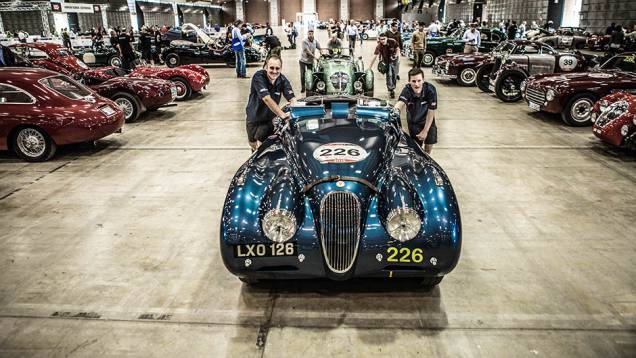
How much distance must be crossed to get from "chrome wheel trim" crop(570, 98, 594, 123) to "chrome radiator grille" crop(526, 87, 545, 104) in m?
0.62

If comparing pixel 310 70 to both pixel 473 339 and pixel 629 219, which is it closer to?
pixel 629 219

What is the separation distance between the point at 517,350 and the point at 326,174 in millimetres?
1861

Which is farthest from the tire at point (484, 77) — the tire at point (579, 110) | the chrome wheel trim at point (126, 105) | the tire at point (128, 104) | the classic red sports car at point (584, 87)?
the chrome wheel trim at point (126, 105)

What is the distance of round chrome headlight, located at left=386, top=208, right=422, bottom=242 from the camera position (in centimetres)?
333

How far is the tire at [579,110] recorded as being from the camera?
9008mm

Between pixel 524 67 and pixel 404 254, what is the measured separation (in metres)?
10.4

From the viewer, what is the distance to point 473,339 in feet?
10.4

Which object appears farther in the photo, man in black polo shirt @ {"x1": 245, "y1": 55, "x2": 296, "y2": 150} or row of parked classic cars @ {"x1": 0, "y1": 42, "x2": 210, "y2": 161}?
row of parked classic cars @ {"x1": 0, "y1": 42, "x2": 210, "y2": 161}

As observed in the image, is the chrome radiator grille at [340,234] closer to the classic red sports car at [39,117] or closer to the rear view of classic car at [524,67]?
the classic red sports car at [39,117]

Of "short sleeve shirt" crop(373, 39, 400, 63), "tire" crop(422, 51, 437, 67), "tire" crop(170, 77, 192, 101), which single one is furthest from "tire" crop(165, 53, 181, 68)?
"short sleeve shirt" crop(373, 39, 400, 63)

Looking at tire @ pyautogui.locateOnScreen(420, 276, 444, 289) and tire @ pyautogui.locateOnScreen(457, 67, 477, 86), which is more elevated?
tire @ pyautogui.locateOnScreen(457, 67, 477, 86)

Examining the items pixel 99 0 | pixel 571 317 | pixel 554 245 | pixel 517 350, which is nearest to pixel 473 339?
pixel 517 350

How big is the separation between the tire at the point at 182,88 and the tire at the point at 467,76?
27.7 ft

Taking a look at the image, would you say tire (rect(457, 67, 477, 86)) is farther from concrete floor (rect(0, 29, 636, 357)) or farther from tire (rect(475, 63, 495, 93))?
concrete floor (rect(0, 29, 636, 357))
